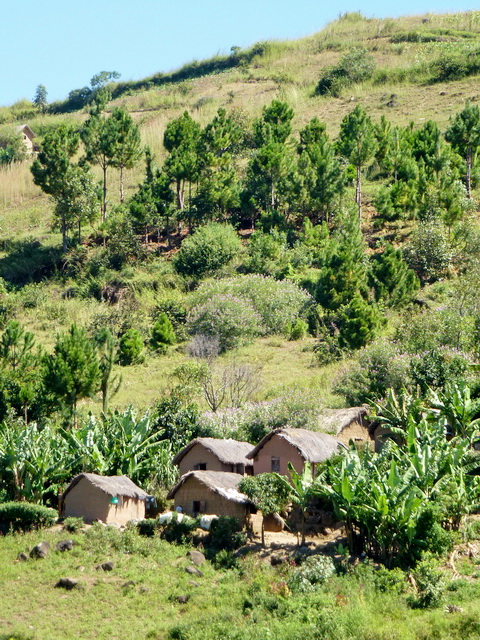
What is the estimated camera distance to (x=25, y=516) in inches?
1102

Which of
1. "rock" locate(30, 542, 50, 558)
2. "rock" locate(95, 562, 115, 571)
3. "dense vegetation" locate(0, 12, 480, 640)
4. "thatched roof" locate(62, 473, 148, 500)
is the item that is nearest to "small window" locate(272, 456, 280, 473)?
"dense vegetation" locate(0, 12, 480, 640)

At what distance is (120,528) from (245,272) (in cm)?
3002

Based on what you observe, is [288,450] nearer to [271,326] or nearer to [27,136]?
[271,326]

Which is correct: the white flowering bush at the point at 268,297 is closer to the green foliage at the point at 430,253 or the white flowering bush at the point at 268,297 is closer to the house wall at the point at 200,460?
the green foliage at the point at 430,253

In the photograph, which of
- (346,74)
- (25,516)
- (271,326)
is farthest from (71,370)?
(346,74)

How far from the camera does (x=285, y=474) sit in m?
29.8

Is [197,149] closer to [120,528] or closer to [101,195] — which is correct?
[101,195]

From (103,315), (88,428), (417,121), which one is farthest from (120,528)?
(417,121)

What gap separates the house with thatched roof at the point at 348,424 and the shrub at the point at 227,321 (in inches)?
532

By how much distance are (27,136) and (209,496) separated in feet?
222

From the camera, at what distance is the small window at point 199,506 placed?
28.2 m

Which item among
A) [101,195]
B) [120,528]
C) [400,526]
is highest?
[101,195]

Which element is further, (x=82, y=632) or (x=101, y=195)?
(x=101, y=195)

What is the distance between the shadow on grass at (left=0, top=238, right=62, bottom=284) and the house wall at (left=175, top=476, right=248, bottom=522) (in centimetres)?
3462
